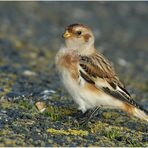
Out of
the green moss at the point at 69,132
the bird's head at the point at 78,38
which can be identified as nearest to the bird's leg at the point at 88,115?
the green moss at the point at 69,132

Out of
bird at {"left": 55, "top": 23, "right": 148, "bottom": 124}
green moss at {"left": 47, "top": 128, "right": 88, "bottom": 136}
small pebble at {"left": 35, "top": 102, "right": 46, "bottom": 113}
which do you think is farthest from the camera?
small pebble at {"left": 35, "top": 102, "right": 46, "bottom": 113}

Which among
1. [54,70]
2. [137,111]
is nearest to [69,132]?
[137,111]

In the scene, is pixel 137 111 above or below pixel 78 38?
below

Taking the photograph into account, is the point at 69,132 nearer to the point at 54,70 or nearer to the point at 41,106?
the point at 41,106

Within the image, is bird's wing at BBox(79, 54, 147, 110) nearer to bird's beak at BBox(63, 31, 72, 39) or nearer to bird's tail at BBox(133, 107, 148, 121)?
bird's tail at BBox(133, 107, 148, 121)

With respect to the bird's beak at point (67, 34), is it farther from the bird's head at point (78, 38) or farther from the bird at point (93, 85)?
the bird at point (93, 85)

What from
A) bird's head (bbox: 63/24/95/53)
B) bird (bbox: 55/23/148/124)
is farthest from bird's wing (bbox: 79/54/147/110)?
bird's head (bbox: 63/24/95/53)
